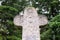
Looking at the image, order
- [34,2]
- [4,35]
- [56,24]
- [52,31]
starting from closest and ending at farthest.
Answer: [56,24] < [52,31] < [4,35] < [34,2]

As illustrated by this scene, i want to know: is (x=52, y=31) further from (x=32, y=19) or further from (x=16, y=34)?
(x=32, y=19)

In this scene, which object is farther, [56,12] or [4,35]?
[56,12]

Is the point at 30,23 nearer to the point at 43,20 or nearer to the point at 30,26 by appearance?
the point at 30,26

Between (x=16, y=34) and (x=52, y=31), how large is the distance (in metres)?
1.63

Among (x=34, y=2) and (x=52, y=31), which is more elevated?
(x=34, y=2)

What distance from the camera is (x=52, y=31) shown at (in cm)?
712

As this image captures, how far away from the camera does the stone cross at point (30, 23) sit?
3.37m

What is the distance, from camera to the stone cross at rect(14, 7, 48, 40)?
337 centimetres

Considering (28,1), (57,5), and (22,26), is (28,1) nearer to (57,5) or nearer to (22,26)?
(57,5)

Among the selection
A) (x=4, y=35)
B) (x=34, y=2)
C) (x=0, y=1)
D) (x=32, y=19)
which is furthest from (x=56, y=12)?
(x=32, y=19)

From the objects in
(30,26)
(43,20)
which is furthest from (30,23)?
(43,20)

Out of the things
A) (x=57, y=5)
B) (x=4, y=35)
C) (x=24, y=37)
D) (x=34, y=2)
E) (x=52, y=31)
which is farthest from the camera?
(x=34, y=2)

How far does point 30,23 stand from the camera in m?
3.46

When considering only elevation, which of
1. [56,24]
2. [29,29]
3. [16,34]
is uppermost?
[29,29]
